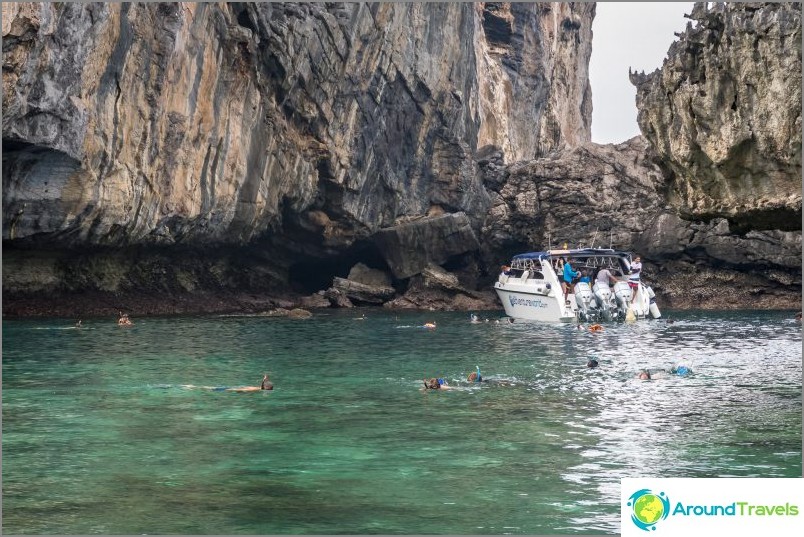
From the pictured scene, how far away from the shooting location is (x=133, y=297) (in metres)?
54.9

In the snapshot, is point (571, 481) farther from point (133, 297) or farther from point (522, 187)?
point (522, 187)

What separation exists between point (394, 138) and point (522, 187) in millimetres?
9515

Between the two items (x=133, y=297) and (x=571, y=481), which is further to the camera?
(x=133, y=297)

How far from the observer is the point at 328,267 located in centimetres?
6969

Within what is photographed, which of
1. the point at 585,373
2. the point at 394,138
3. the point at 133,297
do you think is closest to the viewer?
the point at 585,373

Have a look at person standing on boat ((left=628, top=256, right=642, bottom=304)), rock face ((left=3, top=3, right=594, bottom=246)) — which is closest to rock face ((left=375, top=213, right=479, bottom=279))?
rock face ((left=3, top=3, right=594, bottom=246))

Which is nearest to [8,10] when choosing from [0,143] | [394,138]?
[0,143]

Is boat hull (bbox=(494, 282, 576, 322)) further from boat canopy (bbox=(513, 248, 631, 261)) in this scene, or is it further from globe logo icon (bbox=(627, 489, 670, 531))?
globe logo icon (bbox=(627, 489, 670, 531))

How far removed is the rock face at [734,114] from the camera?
65.1ft

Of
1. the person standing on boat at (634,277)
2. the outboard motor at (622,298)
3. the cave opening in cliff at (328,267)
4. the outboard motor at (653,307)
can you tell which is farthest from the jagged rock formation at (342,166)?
the outboard motor at (653,307)

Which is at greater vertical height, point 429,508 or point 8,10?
point 8,10

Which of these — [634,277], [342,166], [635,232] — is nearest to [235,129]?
[342,166]

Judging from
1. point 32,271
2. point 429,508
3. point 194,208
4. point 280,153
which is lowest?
point 429,508

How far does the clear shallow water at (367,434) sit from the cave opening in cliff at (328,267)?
28.9 meters
